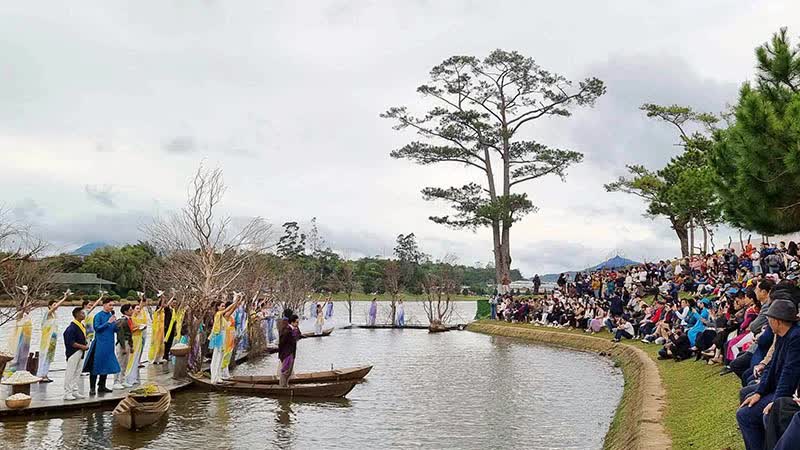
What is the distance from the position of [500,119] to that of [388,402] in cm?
2843

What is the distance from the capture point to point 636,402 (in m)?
12.7

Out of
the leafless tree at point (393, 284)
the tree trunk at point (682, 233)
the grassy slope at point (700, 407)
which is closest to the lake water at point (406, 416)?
the grassy slope at point (700, 407)

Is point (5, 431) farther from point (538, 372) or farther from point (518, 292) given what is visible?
point (518, 292)

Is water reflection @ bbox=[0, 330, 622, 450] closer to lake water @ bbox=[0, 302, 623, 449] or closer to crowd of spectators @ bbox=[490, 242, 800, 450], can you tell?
lake water @ bbox=[0, 302, 623, 449]

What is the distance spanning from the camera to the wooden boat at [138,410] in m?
11.7

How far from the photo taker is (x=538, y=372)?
20688 mm

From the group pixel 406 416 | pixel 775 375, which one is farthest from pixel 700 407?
pixel 406 416

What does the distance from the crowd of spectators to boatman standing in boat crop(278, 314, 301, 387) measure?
9163 mm

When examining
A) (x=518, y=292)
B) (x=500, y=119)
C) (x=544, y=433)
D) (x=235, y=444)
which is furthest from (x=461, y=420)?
(x=518, y=292)

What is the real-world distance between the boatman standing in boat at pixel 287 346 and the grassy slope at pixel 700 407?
24.3 ft

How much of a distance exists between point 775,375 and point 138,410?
32.1 feet

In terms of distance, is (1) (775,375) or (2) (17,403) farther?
(2) (17,403)

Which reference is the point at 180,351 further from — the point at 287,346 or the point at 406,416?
the point at 406,416

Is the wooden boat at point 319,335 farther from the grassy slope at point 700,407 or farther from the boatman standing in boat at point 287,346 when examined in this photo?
the grassy slope at point 700,407
